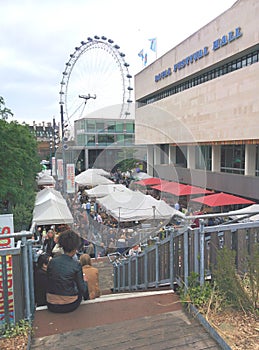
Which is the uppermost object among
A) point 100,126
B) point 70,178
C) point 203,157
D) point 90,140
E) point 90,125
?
point 90,125

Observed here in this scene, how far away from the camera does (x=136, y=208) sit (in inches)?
428

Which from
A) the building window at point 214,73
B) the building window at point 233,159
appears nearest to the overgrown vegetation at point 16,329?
the building window at point 214,73

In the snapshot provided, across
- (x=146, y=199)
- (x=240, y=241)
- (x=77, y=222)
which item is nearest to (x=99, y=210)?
(x=77, y=222)

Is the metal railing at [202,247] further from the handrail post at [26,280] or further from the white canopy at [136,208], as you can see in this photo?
the white canopy at [136,208]

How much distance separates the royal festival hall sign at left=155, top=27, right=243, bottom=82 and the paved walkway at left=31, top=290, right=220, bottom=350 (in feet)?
52.5

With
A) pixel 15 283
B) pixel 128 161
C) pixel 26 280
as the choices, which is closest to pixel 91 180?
pixel 128 161

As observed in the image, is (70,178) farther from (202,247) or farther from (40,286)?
(202,247)

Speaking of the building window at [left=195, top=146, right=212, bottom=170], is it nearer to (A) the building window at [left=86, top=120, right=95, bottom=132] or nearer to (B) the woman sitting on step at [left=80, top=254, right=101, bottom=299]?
(B) the woman sitting on step at [left=80, top=254, right=101, bottom=299]

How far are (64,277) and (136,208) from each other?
791 centimetres

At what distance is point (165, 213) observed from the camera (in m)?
11.0

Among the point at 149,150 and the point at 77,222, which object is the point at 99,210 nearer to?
the point at 77,222

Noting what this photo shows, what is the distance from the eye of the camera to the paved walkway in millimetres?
2506

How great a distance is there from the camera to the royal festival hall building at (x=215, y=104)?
1484cm

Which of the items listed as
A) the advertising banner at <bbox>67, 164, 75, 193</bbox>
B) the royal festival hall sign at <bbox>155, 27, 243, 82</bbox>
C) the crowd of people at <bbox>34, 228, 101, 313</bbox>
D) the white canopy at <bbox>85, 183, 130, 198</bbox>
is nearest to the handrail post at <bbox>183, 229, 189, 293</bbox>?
the crowd of people at <bbox>34, 228, 101, 313</bbox>
